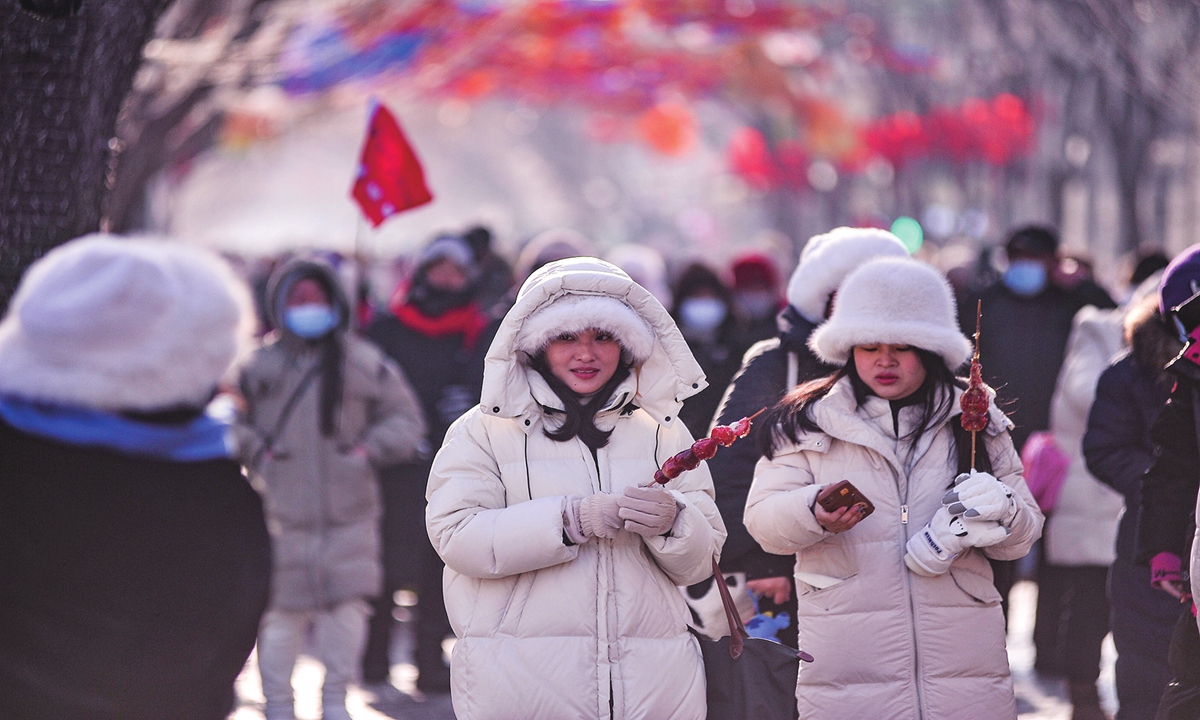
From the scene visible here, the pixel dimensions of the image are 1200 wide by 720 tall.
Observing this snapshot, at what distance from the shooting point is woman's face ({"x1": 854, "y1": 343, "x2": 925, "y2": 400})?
195 inches

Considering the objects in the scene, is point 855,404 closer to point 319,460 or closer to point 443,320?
point 319,460

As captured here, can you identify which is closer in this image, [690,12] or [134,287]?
[134,287]

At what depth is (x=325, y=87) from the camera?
2964 cm

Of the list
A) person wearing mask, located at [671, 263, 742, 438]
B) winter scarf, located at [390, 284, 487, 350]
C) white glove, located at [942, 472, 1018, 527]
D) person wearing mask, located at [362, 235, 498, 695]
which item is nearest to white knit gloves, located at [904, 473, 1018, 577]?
white glove, located at [942, 472, 1018, 527]

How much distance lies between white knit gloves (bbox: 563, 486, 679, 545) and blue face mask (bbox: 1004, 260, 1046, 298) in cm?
563

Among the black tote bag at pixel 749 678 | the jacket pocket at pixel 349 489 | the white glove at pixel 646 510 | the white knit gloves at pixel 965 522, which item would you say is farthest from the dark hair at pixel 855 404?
the jacket pocket at pixel 349 489

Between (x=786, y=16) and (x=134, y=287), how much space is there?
28.6 m

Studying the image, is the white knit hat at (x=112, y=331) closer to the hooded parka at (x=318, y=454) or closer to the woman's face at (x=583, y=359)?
the woman's face at (x=583, y=359)

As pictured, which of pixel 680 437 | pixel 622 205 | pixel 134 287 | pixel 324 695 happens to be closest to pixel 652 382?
pixel 680 437

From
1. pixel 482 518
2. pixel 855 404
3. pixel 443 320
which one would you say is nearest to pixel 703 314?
pixel 443 320

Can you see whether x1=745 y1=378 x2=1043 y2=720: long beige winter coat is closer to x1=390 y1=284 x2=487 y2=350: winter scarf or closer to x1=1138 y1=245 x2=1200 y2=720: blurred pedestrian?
x1=1138 y1=245 x2=1200 y2=720: blurred pedestrian

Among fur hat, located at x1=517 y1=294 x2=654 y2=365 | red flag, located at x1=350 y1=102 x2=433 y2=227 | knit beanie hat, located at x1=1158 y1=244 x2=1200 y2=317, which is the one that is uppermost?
red flag, located at x1=350 y1=102 x2=433 y2=227

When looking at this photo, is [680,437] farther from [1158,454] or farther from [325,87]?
[325,87]

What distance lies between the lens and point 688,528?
4258 millimetres
